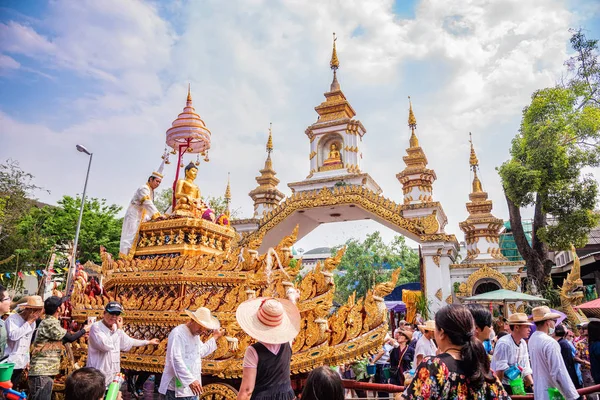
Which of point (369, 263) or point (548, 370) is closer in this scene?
point (548, 370)

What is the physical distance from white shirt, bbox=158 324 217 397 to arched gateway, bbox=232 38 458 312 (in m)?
13.9

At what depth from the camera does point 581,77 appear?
15758 mm

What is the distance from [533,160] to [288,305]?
48.4 ft

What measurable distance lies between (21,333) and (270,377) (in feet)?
10.7

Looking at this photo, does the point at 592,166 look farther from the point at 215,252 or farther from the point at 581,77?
the point at 215,252

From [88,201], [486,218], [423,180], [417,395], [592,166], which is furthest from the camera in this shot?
[88,201]

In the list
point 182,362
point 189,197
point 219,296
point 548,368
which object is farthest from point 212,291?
point 548,368

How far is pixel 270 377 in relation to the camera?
3.11m

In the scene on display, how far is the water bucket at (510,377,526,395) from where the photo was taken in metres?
4.44

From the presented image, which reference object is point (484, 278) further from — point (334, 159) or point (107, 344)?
point (107, 344)

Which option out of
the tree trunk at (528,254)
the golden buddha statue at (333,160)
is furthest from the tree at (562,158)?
the golden buddha statue at (333,160)

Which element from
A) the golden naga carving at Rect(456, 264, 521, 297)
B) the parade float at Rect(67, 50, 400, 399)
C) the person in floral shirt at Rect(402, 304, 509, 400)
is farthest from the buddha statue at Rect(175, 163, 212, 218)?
the golden naga carving at Rect(456, 264, 521, 297)

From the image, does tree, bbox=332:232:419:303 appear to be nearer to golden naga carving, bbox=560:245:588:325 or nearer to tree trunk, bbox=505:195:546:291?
tree trunk, bbox=505:195:546:291

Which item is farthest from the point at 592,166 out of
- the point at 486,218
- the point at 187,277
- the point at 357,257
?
the point at 357,257
